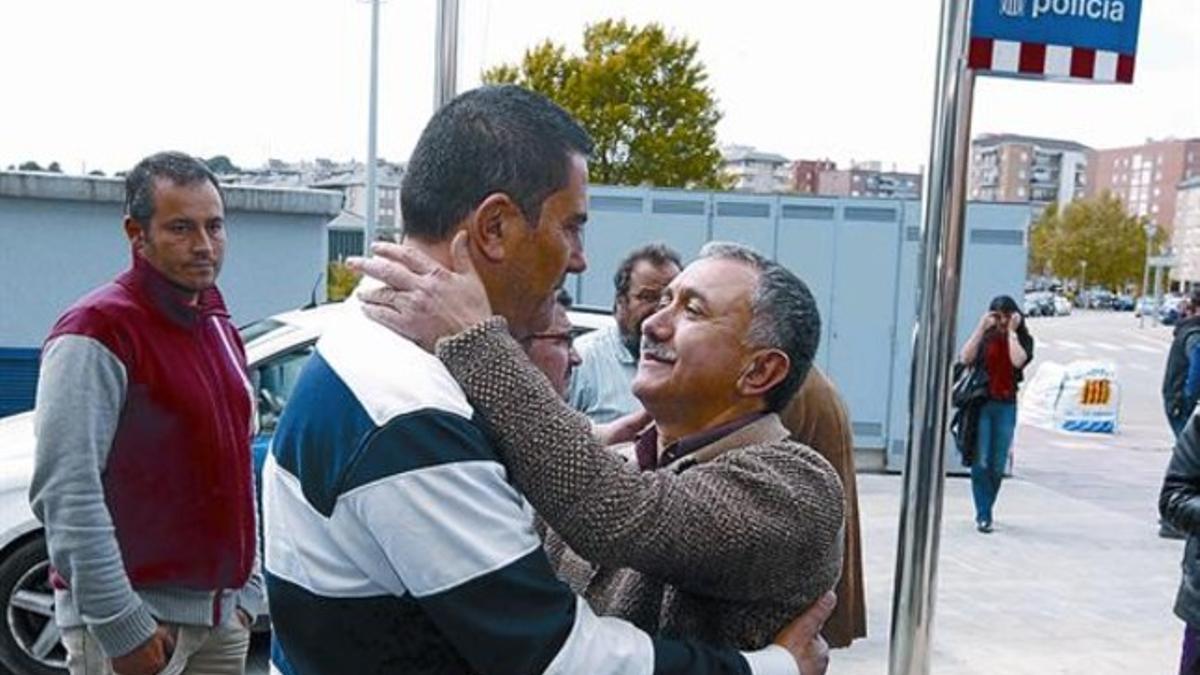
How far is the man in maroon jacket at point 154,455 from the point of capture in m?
2.40

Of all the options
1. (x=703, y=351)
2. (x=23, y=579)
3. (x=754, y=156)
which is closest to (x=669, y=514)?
(x=703, y=351)

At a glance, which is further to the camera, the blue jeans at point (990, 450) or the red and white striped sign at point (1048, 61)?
the blue jeans at point (990, 450)

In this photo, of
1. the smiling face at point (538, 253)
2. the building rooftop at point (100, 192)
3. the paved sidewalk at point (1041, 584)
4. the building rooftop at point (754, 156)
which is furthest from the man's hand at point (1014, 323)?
the building rooftop at point (754, 156)

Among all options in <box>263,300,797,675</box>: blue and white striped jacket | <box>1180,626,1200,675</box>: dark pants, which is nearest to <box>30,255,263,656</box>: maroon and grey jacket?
<box>263,300,797,675</box>: blue and white striped jacket

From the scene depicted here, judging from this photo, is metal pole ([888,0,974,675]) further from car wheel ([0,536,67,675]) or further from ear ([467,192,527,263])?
car wheel ([0,536,67,675])

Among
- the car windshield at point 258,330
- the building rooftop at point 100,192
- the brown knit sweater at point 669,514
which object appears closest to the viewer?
the brown knit sweater at point 669,514

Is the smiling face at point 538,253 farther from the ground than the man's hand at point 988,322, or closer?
farther from the ground

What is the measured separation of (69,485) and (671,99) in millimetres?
25677

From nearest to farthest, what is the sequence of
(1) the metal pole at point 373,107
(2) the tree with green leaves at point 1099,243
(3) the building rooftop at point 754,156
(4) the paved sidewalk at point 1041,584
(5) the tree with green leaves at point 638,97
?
(4) the paved sidewalk at point 1041,584 < (1) the metal pole at point 373,107 < (5) the tree with green leaves at point 638,97 < (2) the tree with green leaves at point 1099,243 < (3) the building rooftop at point 754,156

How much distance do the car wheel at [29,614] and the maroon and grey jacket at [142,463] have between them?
8.01ft

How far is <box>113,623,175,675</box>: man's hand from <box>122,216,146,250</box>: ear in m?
0.88

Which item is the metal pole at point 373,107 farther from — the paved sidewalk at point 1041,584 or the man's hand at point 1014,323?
the man's hand at point 1014,323

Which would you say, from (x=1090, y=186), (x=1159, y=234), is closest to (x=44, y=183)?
(x=1159, y=234)

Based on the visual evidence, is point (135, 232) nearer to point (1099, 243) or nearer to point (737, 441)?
point (737, 441)
